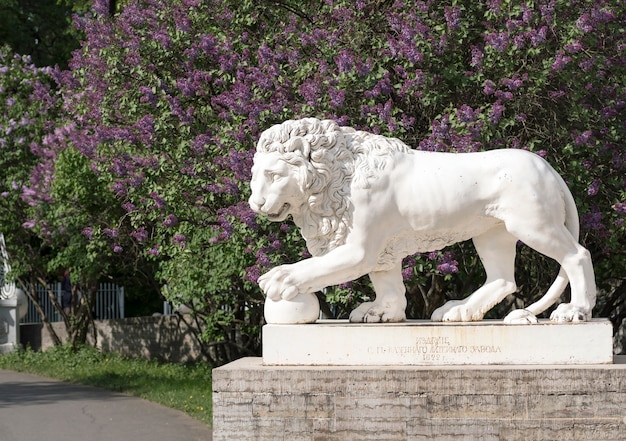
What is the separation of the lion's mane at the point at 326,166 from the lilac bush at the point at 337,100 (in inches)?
92.4

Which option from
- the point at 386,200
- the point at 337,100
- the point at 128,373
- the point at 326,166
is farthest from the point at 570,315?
the point at 128,373

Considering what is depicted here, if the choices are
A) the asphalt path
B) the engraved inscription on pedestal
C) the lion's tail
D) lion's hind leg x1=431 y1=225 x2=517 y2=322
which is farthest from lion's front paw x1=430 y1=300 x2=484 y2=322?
the asphalt path

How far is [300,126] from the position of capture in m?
7.77

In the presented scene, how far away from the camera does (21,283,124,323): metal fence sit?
2031cm

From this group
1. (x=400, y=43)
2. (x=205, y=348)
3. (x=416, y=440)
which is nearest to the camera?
(x=416, y=440)

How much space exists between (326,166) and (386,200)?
469 millimetres

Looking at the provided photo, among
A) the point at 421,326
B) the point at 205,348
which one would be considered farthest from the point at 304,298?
the point at 205,348

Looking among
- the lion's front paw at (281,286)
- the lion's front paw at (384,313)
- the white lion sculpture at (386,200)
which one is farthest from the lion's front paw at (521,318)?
the lion's front paw at (281,286)

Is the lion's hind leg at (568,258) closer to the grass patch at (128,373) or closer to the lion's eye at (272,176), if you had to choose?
the lion's eye at (272,176)

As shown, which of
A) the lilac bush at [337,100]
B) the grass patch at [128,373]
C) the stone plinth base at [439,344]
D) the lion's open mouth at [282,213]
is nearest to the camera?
the stone plinth base at [439,344]

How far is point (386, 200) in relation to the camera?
7668mm

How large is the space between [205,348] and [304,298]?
27.0ft

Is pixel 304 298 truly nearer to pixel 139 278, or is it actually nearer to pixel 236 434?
pixel 236 434

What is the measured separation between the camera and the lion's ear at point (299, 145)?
7.71 m
